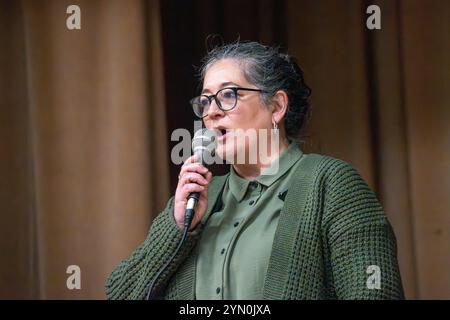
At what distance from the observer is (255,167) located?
1517 mm

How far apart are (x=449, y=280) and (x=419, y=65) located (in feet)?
2.19

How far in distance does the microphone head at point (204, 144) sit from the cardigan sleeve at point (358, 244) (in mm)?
281

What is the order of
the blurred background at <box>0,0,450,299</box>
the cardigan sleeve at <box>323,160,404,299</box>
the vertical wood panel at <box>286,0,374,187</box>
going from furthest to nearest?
1. the vertical wood panel at <box>286,0,374,187</box>
2. the blurred background at <box>0,0,450,299</box>
3. the cardigan sleeve at <box>323,160,404,299</box>

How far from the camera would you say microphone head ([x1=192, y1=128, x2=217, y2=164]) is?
143 centimetres

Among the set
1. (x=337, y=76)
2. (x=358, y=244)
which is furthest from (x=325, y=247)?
(x=337, y=76)

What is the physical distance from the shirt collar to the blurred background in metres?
0.28

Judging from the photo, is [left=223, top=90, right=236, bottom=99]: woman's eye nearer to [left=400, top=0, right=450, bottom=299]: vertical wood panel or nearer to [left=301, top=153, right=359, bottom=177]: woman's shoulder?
[left=301, top=153, right=359, bottom=177]: woman's shoulder

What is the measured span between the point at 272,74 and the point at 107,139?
0.50 m

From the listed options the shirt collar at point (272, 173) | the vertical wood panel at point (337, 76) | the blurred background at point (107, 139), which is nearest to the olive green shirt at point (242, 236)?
the shirt collar at point (272, 173)

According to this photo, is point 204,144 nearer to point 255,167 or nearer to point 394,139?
point 255,167

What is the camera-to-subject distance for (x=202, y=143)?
4.69 feet

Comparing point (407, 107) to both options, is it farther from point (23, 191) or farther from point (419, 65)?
point (23, 191)

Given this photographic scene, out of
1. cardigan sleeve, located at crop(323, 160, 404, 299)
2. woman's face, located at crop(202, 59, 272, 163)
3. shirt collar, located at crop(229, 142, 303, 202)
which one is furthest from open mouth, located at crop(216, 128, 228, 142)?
cardigan sleeve, located at crop(323, 160, 404, 299)
